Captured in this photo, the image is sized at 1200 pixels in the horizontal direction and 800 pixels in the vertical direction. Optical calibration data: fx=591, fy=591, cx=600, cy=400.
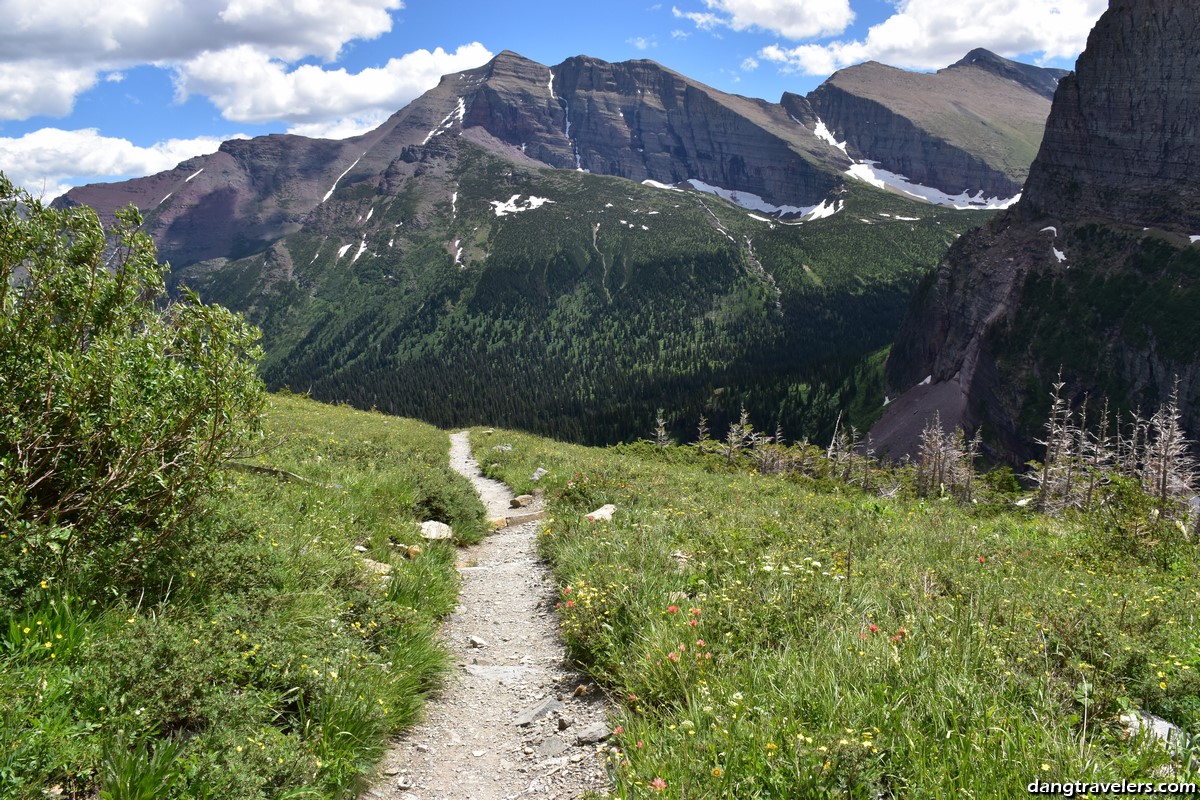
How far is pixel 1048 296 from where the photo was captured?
120188mm

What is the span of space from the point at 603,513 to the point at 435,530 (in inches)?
139

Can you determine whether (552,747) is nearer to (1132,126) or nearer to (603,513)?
(603,513)

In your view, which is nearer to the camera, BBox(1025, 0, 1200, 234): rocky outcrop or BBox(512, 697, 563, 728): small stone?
BBox(512, 697, 563, 728): small stone

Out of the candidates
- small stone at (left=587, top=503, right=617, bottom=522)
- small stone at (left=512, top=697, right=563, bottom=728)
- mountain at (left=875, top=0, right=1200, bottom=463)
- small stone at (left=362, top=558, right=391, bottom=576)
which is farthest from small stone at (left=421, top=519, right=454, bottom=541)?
mountain at (left=875, top=0, right=1200, bottom=463)

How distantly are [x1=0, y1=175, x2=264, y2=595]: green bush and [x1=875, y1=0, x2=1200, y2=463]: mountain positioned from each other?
124221mm

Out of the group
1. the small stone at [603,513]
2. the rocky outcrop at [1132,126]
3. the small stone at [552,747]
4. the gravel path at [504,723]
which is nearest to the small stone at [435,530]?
the gravel path at [504,723]

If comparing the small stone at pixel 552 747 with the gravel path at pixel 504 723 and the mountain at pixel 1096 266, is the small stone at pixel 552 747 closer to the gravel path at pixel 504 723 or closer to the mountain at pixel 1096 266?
the gravel path at pixel 504 723

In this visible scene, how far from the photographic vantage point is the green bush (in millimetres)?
5047

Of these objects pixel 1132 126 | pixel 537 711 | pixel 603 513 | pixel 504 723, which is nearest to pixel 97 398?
pixel 504 723

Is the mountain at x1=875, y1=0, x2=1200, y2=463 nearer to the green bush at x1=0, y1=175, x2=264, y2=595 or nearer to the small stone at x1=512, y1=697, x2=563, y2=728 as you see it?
the small stone at x1=512, y1=697, x2=563, y2=728

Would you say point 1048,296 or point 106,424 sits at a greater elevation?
point 1048,296

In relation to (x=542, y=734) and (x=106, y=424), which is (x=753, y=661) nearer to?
(x=542, y=734)

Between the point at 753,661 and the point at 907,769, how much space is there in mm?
A: 1656

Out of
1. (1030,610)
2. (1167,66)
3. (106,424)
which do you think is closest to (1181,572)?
(1030,610)
